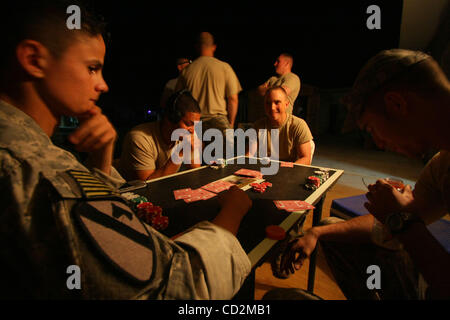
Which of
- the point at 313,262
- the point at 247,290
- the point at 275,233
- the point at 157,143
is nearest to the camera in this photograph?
the point at 247,290

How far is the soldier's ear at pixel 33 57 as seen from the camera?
562 mm

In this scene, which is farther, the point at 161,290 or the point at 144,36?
the point at 144,36

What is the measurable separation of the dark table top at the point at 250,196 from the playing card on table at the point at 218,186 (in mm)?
75

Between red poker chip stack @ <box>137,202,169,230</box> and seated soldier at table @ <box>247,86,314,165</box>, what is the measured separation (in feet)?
6.77

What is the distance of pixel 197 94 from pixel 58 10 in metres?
2.59

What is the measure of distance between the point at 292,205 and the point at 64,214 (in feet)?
3.69

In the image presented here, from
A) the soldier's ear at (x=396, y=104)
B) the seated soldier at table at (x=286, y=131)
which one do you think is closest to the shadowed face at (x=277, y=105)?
the seated soldier at table at (x=286, y=131)

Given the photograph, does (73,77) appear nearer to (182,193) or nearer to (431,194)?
(182,193)

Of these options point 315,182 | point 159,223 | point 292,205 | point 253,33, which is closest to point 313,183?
point 315,182

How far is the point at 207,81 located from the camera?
313 cm

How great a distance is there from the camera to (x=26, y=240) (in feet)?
1.30

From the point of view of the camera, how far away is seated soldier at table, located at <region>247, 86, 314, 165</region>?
8.86ft
